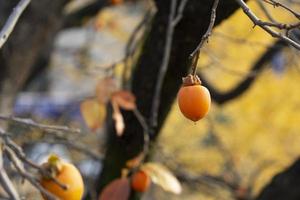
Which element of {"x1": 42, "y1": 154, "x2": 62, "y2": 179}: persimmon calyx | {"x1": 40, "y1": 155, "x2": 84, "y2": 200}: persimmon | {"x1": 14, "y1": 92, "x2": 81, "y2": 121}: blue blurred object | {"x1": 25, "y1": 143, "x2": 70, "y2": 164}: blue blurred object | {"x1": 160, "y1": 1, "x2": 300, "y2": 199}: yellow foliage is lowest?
{"x1": 160, "y1": 1, "x2": 300, "y2": 199}: yellow foliage

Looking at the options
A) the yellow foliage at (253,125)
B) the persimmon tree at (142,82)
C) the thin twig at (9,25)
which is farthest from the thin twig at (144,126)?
the yellow foliage at (253,125)

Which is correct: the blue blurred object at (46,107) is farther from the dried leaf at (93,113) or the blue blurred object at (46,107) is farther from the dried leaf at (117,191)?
the dried leaf at (117,191)

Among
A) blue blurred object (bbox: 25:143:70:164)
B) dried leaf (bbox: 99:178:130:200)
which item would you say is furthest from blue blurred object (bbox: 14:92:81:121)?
dried leaf (bbox: 99:178:130:200)

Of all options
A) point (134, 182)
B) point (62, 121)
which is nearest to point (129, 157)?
point (134, 182)

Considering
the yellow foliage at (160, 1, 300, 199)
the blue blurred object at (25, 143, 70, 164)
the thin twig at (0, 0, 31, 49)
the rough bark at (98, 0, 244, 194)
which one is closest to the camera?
the thin twig at (0, 0, 31, 49)

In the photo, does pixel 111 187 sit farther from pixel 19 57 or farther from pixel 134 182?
pixel 19 57

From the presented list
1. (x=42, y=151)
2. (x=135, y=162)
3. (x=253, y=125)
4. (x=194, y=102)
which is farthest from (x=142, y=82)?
(x=253, y=125)

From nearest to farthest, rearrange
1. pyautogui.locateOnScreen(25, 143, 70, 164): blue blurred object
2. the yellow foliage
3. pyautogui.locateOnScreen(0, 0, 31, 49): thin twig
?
pyautogui.locateOnScreen(0, 0, 31, 49): thin twig, pyautogui.locateOnScreen(25, 143, 70, 164): blue blurred object, the yellow foliage

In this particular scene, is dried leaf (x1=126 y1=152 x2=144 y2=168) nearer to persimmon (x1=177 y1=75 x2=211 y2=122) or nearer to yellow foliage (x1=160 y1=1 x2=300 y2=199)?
persimmon (x1=177 y1=75 x2=211 y2=122)
